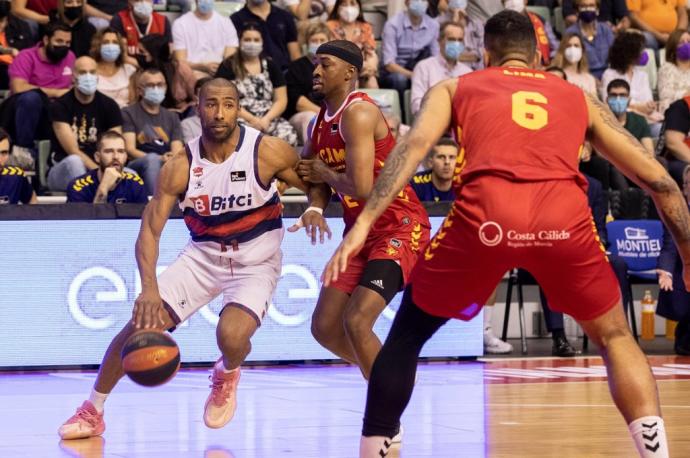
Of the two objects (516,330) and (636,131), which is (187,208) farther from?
(636,131)

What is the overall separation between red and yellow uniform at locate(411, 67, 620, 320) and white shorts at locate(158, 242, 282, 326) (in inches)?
101

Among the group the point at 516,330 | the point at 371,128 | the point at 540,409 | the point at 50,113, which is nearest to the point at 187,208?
the point at 371,128

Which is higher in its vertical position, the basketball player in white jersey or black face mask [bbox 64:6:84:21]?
black face mask [bbox 64:6:84:21]

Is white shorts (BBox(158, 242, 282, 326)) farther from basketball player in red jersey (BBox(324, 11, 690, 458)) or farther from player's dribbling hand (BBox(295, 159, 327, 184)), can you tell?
basketball player in red jersey (BBox(324, 11, 690, 458))

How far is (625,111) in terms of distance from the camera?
47.9ft

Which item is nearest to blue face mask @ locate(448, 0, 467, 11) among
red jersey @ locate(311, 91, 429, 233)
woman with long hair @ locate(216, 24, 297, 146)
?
woman with long hair @ locate(216, 24, 297, 146)

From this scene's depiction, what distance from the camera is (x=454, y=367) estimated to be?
10805 mm

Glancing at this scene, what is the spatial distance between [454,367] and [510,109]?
6257 millimetres

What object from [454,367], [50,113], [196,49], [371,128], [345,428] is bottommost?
[345,428]

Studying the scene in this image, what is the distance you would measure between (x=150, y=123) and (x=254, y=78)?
1266 mm

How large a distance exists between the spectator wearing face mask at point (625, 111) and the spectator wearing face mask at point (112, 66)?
17.7 feet

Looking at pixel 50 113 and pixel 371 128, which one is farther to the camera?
pixel 50 113

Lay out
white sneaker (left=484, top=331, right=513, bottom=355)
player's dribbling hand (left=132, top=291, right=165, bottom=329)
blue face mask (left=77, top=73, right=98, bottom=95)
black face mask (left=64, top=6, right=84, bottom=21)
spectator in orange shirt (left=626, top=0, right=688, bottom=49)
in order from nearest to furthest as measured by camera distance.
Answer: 1. player's dribbling hand (left=132, top=291, right=165, bottom=329)
2. white sneaker (left=484, top=331, right=513, bottom=355)
3. blue face mask (left=77, top=73, right=98, bottom=95)
4. black face mask (left=64, top=6, right=84, bottom=21)
5. spectator in orange shirt (left=626, top=0, right=688, bottom=49)

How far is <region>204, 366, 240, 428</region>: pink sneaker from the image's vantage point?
7191 mm
